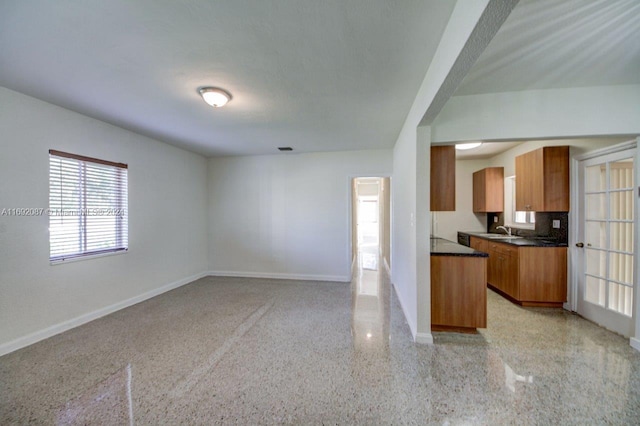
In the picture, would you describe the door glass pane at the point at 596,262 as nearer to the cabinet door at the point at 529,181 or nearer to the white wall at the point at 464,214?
the cabinet door at the point at 529,181

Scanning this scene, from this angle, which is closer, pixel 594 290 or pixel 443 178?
pixel 443 178

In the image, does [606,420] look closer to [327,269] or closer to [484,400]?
[484,400]

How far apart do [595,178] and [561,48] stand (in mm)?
2160

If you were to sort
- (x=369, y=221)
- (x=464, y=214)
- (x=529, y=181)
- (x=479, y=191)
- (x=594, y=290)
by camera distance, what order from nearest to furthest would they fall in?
(x=594, y=290), (x=529, y=181), (x=479, y=191), (x=464, y=214), (x=369, y=221)

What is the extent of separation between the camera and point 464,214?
204 inches

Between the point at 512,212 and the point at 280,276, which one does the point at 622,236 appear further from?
the point at 280,276

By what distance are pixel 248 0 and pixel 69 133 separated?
9.59 ft

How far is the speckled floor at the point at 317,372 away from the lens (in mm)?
1612

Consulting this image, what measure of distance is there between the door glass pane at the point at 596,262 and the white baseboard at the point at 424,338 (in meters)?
2.30

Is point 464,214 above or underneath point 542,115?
underneath

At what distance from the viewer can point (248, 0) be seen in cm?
138

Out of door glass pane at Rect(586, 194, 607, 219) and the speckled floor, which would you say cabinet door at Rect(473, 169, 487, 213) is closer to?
door glass pane at Rect(586, 194, 607, 219)

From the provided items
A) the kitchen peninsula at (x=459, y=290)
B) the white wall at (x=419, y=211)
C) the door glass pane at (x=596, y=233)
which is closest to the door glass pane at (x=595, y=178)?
the door glass pane at (x=596, y=233)

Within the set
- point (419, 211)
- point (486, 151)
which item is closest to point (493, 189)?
point (486, 151)
